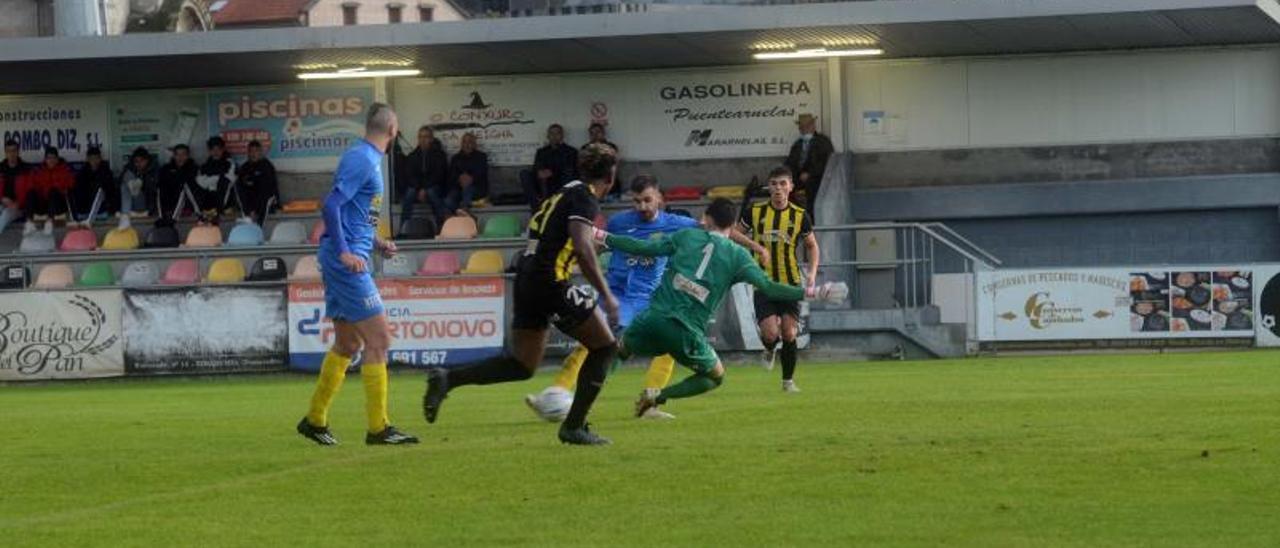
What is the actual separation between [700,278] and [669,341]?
0.46 metres

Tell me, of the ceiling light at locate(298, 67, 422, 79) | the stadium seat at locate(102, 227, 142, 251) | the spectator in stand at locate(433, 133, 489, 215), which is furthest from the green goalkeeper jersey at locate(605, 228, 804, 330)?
the stadium seat at locate(102, 227, 142, 251)

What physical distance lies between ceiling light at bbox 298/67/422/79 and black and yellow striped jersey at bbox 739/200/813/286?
15.0 m

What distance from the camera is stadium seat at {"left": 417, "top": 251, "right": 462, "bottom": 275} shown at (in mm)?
31772

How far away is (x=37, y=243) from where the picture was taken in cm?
3519

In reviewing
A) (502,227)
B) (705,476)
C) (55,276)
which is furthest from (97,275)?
(705,476)

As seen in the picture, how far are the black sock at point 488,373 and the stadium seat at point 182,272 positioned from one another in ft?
60.8

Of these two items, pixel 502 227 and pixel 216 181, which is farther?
pixel 216 181

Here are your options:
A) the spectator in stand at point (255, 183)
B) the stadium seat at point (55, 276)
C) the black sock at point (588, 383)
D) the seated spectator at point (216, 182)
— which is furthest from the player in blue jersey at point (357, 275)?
the seated spectator at point (216, 182)

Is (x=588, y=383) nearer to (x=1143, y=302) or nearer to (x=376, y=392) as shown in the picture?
(x=376, y=392)

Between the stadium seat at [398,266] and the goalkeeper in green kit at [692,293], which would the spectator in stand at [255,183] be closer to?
the stadium seat at [398,266]

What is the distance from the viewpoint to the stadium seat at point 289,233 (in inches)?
1366

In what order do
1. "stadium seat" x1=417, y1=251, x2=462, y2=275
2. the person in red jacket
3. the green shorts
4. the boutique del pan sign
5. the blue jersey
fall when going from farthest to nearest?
1. the person in red jacket
2. "stadium seat" x1=417, y1=251, x2=462, y2=275
3. the boutique del pan sign
4. the blue jersey
5. the green shorts

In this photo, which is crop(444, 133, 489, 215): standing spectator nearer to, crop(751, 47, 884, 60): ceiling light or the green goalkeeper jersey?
crop(751, 47, 884, 60): ceiling light

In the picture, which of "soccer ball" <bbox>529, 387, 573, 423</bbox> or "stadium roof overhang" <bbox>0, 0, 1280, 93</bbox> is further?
"stadium roof overhang" <bbox>0, 0, 1280, 93</bbox>
